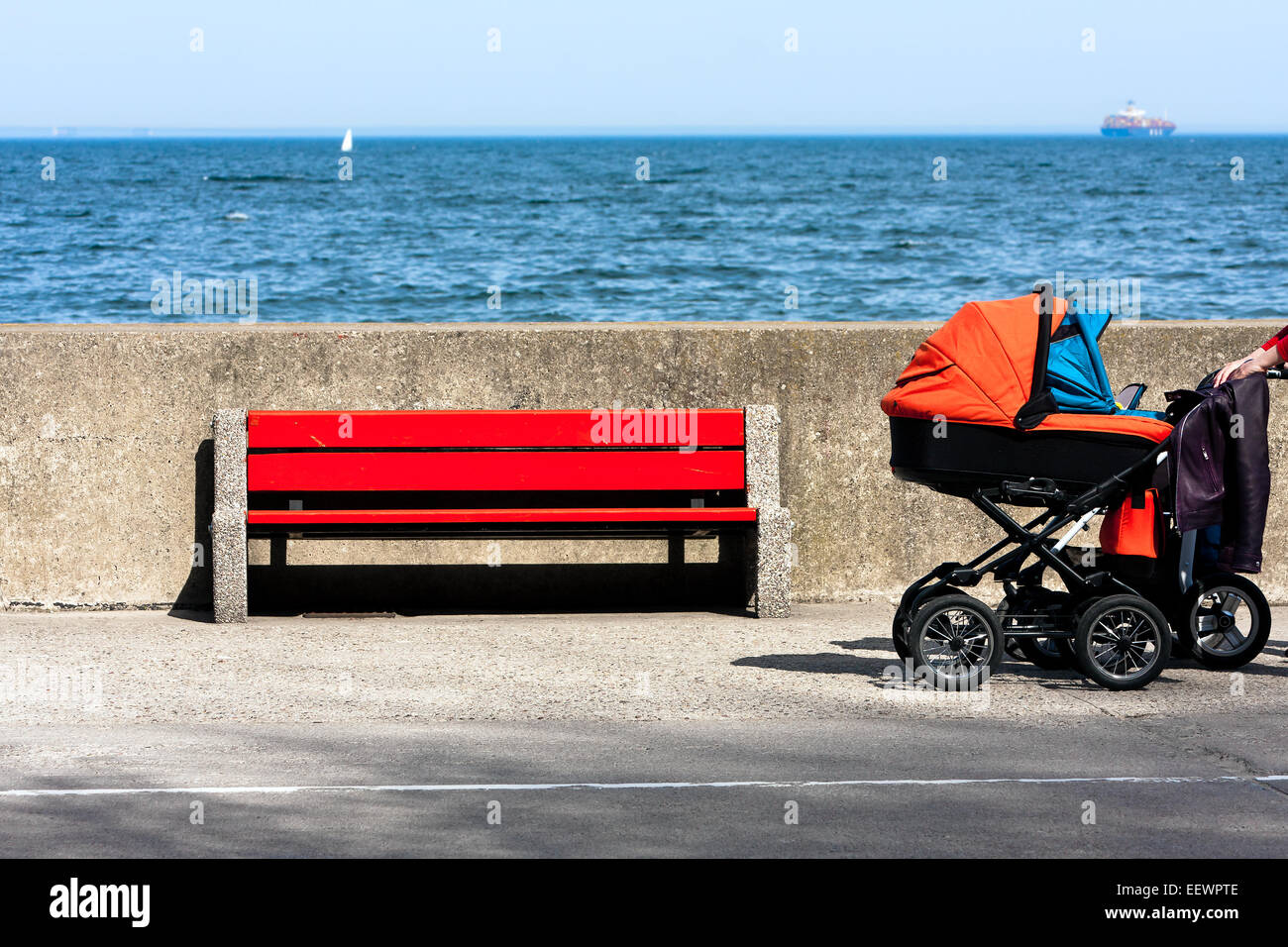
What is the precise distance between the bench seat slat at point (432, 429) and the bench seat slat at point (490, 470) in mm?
61

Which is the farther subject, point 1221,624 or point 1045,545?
point 1221,624

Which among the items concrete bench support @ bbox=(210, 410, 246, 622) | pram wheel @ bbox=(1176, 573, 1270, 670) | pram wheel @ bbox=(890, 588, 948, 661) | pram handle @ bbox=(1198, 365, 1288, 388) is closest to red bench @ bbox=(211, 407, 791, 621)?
concrete bench support @ bbox=(210, 410, 246, 622)

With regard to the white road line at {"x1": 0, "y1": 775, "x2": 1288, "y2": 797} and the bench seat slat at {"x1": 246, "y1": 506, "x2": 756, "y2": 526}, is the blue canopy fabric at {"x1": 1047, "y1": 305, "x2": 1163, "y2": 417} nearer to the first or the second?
the white road line at {"x1": 0, "y1": 775, "x2": 1288, "y2": 797}

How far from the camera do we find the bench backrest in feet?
23.0

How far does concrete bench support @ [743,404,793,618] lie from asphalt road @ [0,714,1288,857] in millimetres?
1836

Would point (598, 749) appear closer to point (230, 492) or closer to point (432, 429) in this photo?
point (432, 429)

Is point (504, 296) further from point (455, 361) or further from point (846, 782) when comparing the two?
point (846, 782)

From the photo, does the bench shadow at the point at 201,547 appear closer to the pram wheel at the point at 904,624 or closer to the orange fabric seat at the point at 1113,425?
the pram wheel at the point at 904,624

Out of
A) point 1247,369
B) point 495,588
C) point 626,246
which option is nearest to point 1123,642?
point 1247,369

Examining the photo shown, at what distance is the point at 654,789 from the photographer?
449cm

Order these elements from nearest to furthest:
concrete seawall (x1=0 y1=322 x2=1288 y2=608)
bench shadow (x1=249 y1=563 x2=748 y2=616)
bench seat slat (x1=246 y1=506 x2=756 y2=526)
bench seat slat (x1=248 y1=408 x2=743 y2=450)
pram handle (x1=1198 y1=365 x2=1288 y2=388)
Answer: pram handle (x1=1198 y1=365 x2=1288 y2=388)
bench seat slat (x1=246 y1=506 x2=756 y2=526)
bench seat slat (x1=248 y1=408 x2=743 y2=450)
concrete seawall (x1=0 y1=322 x2=1288 y2=608)
bench shadow (x1=249 y1=563 x2=748 y2=616)

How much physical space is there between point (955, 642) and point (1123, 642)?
0.60 meters
